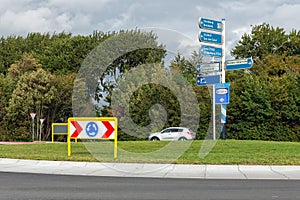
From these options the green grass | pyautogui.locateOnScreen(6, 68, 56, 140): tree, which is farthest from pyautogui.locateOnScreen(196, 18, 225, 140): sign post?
pyautogui.locateOnScreen(6, 68, 56, 140): tree

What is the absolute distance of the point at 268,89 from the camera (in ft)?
119

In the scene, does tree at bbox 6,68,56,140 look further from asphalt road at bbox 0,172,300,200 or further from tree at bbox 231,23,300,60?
asphalt road at bbox 0,172,300,200

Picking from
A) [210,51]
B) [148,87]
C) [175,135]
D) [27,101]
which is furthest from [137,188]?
[27,101]

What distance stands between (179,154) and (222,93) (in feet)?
24.0

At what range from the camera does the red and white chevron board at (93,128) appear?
16.3 m

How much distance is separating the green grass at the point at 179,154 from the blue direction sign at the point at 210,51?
5.06 m

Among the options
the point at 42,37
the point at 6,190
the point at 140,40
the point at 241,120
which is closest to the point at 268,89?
the point at 241,120

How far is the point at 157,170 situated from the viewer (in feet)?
46.3

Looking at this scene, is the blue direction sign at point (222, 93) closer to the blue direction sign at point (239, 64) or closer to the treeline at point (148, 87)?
the blue direction sign at point (239, 64)

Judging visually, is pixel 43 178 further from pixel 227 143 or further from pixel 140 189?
pixel 227 143

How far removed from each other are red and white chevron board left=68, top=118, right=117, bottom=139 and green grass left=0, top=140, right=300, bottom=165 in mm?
769

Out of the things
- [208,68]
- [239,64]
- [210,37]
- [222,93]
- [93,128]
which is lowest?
[93,128]

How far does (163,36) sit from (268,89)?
20.9 metres

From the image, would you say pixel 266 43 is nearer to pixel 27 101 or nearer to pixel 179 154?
pixel 27 101
